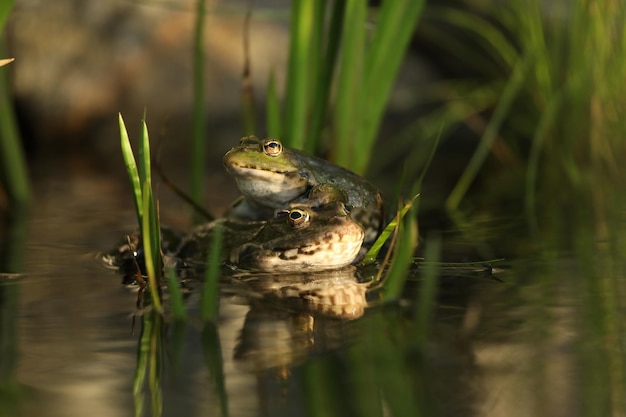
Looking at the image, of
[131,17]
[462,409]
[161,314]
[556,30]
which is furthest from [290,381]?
[131,17]

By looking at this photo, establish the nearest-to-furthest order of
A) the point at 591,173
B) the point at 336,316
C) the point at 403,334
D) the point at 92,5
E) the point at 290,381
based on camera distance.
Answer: the point at 290,381 < the point at 403,334 < the point at 336,316 < the point at 591,173 < the point at 92,5

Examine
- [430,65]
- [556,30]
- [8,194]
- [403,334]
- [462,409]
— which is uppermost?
[430,65]

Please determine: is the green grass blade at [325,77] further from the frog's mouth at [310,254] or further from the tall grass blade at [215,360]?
the tall grass blade at [215,360]

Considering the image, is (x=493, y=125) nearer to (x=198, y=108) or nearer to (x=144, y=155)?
(x=198, y=108)

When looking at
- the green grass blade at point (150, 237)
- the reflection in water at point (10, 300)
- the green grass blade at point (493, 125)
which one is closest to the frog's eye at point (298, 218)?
the green grass blade at point (150, 237)

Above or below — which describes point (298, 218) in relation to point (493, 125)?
below

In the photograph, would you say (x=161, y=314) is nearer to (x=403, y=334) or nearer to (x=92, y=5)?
(x=403, y=334)

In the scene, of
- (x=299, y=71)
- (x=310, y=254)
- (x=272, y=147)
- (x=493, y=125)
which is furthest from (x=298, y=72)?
(x=493, y=125)
